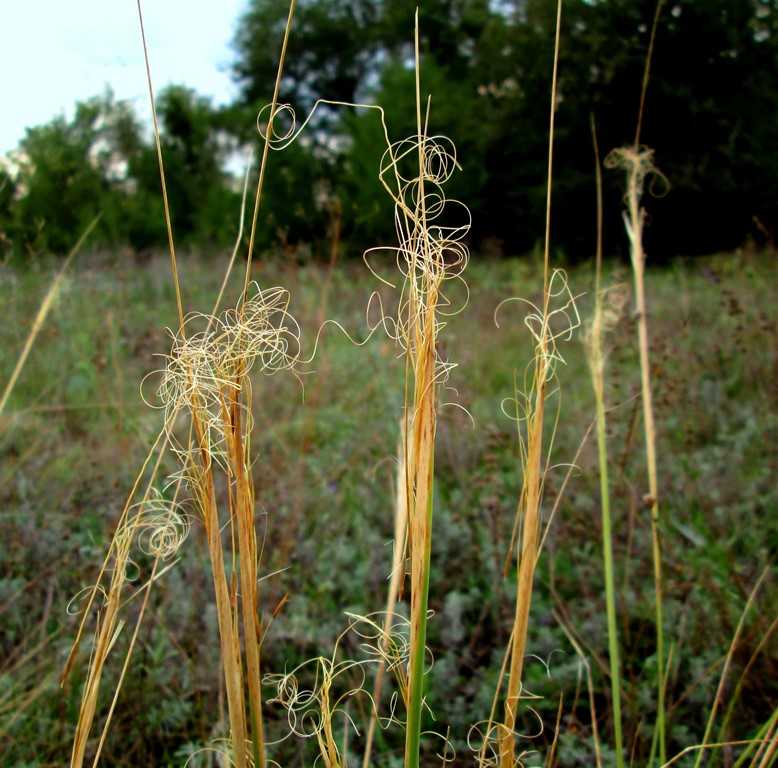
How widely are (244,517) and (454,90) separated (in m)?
13.5

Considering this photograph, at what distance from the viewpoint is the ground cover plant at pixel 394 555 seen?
67 cm

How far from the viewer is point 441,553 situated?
2379 mm

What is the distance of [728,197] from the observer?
10.1 meters

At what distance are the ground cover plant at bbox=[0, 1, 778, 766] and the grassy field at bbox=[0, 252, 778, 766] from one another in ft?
0.04

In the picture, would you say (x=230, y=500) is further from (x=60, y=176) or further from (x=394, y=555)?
(x=60, y=176)

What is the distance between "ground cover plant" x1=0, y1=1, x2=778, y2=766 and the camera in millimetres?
667

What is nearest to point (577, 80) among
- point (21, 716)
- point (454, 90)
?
point (454, 90)

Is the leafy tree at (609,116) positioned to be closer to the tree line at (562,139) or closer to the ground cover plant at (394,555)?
the tree line at (562,139)

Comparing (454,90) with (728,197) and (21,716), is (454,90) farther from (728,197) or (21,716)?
(21,716)

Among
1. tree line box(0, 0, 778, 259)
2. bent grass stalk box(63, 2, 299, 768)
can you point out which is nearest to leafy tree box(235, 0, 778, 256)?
tree line box(0, 0, 778, 259)

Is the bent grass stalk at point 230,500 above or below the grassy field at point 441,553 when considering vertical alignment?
above

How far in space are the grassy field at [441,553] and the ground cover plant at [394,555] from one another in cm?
1

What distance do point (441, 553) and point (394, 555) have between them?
168cm

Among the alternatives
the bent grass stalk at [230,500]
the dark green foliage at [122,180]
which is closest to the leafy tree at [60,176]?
the dark green foliage at [122,180]
